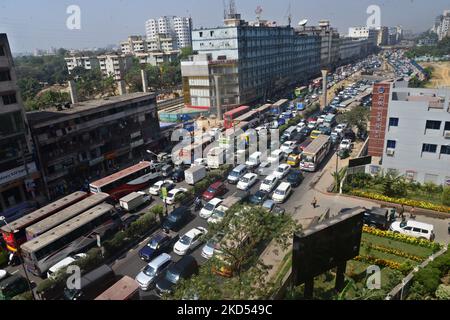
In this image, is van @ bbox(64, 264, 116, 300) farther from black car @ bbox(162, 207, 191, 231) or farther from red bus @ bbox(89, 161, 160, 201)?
red bus @ bbox(89, 161, 160, 201)

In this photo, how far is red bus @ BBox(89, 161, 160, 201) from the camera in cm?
3000

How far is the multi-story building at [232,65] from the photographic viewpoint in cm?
6341

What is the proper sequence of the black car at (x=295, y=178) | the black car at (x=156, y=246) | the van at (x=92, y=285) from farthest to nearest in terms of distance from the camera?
1. the black car at (x=295, y=178)
2. the black car at (x=156, y=246)
3. the van at (x=92, y=285)

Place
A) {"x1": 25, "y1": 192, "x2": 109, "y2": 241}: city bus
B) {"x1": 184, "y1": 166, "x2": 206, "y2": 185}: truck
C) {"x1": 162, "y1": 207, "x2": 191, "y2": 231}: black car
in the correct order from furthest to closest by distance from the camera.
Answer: {"x1": 184, "y1": 166, "x2": 206, "y2": 185}: truck < {"x1": 162, "y1": 207, "x2": 191, "y2": 231}: black car < {"x1": 25, "y1": 192, "x2": 109, "y2": 241}: city bus

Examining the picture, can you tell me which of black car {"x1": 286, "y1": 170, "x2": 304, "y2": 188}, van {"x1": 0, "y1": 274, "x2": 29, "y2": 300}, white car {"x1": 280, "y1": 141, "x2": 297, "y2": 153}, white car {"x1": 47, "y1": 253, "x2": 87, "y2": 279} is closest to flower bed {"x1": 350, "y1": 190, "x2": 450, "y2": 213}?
black car {"x1": 286, "y1": 170, "x2": 304, "y2": 188}

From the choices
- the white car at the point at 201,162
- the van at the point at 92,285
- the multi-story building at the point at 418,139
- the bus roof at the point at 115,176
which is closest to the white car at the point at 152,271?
the van at the point at 92,285

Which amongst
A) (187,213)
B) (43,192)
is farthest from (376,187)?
(43,192)

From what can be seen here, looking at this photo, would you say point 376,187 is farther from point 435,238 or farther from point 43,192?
point 43,192

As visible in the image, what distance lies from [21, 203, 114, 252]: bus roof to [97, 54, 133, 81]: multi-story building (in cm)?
10196

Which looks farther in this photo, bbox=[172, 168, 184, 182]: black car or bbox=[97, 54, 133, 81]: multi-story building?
bbox=[97, 54, 133, 81]: multi-story building

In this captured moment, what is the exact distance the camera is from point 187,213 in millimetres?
27438

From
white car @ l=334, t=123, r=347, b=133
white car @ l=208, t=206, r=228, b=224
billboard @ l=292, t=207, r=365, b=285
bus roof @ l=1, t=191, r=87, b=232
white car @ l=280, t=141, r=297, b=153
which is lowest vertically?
white car @ l=280, t=141, r=297, b=153

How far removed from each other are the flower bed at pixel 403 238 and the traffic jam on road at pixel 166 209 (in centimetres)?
682

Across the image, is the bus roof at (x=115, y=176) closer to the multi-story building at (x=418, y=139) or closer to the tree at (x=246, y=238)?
the tree at (x=246, y=238)
